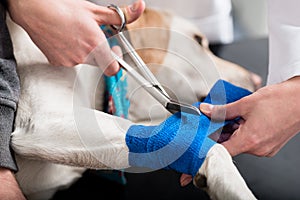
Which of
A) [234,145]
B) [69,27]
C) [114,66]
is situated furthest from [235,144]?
[69,27]

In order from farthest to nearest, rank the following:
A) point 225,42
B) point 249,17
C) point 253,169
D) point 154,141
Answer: point 249,17 → point 225,42 → point 253,169 → point 154,141

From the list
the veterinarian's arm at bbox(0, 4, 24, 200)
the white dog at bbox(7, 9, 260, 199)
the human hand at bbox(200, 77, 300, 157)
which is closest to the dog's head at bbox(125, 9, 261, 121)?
the white dog at bbox(7, 9, 260, 199)

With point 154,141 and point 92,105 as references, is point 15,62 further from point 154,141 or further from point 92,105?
point 154,141

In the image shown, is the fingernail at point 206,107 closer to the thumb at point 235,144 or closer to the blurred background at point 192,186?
the thumb at point 235,144

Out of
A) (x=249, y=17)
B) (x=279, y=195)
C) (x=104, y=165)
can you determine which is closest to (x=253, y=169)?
(x=279, y=195)

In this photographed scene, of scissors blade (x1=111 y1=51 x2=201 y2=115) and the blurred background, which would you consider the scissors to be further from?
the blurred background

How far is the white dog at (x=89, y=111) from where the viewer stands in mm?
918

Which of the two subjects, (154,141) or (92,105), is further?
(92,105)

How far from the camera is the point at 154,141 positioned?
2.71ft

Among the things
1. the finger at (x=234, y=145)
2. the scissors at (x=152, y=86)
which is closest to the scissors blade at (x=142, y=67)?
the scissors at (x=152, y=86)

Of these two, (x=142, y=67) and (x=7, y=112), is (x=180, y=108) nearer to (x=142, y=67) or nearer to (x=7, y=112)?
(x=142, y=67)

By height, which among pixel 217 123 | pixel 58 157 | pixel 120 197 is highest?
pixel 217 123

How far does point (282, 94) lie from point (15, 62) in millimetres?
520

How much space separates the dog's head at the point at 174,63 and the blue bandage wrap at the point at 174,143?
5.5 inches
